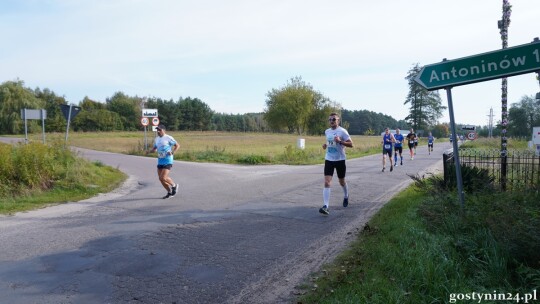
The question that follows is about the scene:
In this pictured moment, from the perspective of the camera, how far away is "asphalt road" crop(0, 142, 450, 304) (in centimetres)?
389

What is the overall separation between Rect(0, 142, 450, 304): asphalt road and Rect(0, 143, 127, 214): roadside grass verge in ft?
2.59

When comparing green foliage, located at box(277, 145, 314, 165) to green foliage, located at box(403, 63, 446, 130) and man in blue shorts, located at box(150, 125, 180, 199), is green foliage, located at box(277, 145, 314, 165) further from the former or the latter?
green foliage, located at box(403, 63, 446, 130)

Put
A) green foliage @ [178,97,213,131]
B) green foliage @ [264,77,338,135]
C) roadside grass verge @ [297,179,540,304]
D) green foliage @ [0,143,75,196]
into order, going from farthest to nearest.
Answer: green foliage @ [178,97,213,131]
green foliage @ [264,77,338,135]
green foliage @ [0,143,75,196]
roadside grass verge @ [297,179,540,304]

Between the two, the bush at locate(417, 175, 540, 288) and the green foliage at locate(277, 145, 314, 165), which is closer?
the bush at locate(417, 175, 540, 288)

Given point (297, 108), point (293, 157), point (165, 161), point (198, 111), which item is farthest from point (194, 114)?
point (165, 161)

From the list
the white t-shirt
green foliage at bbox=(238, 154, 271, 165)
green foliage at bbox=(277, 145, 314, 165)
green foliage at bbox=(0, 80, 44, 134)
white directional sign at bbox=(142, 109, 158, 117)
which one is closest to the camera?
the white t-shirt

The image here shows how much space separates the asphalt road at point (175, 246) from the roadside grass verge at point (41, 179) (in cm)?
79

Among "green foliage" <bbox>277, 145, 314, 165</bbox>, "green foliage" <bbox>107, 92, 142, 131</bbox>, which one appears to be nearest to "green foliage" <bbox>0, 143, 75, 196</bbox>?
"green foliage" <bbox>277, 145, 314, 165</bbox>

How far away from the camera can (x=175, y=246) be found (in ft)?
17.3

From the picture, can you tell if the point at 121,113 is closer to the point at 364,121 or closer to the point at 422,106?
the point at 422,106

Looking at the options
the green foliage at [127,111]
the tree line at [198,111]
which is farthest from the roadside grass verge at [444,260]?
the green foliage at [127,111]

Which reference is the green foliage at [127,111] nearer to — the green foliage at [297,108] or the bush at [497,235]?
the green foliage at [297,108]

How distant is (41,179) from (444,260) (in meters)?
9.77

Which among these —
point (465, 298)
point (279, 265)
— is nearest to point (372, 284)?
point (465, 298)
